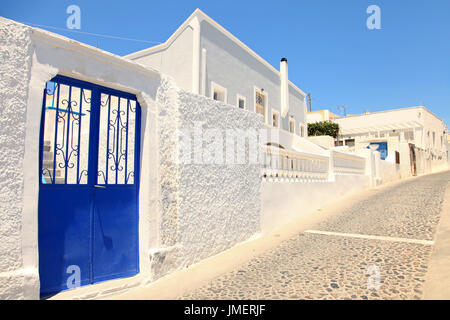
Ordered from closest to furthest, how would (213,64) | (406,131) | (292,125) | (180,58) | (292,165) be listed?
(292,165) < (180,58) < (213,64) < (292,125) < (406,131)

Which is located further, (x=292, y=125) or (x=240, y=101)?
(x=292, y=125)

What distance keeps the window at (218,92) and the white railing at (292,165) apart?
5.21 m

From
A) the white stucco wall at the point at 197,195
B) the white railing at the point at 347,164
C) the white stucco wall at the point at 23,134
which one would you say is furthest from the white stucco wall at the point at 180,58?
the white stucco wall at the point at 23,134

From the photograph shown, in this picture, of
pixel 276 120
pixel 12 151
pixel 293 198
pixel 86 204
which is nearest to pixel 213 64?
pixel 276 120

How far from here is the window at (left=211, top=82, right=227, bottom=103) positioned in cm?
1125

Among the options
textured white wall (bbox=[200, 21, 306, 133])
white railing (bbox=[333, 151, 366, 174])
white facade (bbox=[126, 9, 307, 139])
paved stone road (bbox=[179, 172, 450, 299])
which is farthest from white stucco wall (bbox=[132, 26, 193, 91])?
paved stone road (bbox=[179, 172, 450, 299])

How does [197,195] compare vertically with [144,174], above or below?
below

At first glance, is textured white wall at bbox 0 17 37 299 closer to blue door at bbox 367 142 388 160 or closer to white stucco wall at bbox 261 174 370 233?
white stucco wall at bbox 261 174 370 233

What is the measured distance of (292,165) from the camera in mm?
6797

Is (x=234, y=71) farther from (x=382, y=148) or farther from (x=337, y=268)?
(x=382, y=148)

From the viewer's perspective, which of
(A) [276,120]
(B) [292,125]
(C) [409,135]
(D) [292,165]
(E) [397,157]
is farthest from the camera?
(C) [409,135]

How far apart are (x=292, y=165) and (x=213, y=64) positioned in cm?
638
